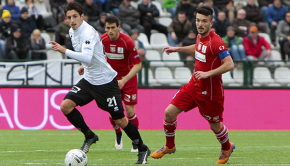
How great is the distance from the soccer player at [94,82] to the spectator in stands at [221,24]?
10.5 m

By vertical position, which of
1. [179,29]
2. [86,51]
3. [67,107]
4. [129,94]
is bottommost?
[129,94]

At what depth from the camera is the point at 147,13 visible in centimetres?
1967

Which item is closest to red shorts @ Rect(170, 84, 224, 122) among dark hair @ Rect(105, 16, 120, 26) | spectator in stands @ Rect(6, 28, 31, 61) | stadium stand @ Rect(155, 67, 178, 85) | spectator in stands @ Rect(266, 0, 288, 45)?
dark hair @ Rect(105, 16, 120, 26)

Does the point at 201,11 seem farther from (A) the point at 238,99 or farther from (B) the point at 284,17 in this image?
(B) the point at 284,17

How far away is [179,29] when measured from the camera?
61.1 ft

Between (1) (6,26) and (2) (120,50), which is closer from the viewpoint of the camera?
(2) (120,50)

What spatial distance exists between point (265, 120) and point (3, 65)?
25.1 ft

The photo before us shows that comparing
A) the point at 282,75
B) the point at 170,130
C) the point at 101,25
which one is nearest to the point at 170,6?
the point at 101,25

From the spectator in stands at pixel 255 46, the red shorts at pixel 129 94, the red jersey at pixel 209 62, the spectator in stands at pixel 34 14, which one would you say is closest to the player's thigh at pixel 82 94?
the red jersey at pixel 209 62

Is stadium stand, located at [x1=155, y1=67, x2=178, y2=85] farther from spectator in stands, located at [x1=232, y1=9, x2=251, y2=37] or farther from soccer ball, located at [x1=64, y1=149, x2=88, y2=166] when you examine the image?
soccer ball, located at [x1=64, y1=149, x2=88, y2=166]

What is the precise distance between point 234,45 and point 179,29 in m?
2.06

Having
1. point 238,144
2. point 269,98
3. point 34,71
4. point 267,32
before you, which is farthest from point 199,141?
point 267,32

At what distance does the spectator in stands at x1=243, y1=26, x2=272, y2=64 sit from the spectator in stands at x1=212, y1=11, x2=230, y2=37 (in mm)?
971

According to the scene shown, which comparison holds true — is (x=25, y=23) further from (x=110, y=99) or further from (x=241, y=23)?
(x=110, y=99)
